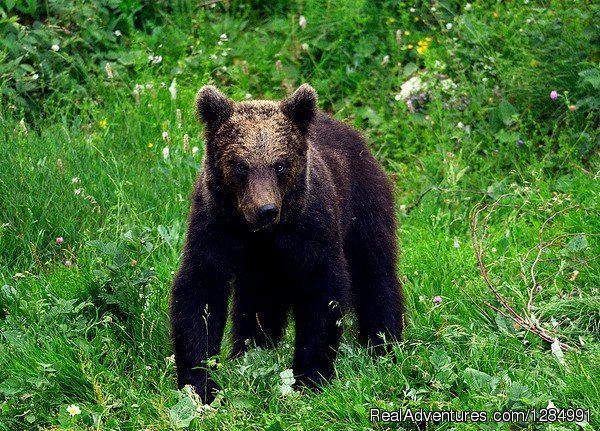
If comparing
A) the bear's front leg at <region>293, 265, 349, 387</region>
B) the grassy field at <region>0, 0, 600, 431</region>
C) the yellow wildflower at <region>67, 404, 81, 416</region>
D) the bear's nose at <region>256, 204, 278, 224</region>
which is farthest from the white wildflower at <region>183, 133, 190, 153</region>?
the yellow wildflower at <region>67, 404, 81, 416</region>

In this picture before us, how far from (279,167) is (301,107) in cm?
42

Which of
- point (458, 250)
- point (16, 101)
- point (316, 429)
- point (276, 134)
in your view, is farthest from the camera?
point (16, 101)

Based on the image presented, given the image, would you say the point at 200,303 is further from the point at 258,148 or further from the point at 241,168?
the point at 258,148

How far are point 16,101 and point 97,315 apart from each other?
11.1ft

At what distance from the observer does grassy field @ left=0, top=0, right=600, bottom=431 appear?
5371 mm

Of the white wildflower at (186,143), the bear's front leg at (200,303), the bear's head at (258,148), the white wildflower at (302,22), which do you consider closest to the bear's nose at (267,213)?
the bear's head at (258,148)

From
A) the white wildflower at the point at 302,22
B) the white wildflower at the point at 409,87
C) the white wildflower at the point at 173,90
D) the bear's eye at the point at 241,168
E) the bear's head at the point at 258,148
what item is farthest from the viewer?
the white wildflower at the point at 302,22

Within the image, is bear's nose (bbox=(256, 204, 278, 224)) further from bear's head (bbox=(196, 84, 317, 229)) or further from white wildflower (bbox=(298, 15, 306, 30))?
white wildflower (bbox=(298, 15, 306, 30))

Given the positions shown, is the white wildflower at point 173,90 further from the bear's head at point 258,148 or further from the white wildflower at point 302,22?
the bear's head at point 258,148

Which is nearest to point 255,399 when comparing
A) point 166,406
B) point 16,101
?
point 166,406

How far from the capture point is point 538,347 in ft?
18.8

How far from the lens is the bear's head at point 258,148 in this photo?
17.8 feet

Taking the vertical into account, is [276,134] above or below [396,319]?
above

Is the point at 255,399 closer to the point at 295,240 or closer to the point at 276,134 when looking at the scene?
the point at 295,240
